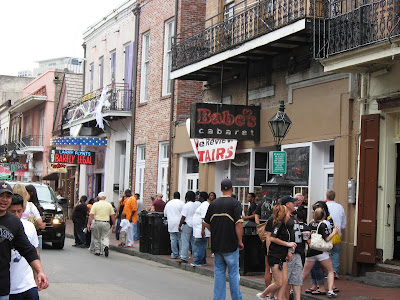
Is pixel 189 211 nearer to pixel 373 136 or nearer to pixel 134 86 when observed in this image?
pixel 373 136

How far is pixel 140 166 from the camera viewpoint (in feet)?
88.3

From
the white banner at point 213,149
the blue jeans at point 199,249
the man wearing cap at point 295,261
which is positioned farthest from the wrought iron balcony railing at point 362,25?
the white banner at point 213,149

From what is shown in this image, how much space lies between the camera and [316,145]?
15828mm

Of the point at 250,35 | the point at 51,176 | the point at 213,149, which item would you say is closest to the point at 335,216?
the point at 250,35

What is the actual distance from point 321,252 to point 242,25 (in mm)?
7750

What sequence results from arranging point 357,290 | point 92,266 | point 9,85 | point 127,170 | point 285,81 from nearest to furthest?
point 357,290 → point 92,266 → point 285,81 → point 127,170 → point 9,85

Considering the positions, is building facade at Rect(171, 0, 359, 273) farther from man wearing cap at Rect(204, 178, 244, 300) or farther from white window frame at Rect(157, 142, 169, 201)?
man wearing cap at Rect(204, 178, 244, 300)

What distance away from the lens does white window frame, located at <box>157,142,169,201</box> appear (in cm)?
2458

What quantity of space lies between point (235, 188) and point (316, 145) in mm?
4585

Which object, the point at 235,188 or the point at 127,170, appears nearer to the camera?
the point at 235,188

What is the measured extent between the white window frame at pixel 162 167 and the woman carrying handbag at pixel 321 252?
43.7 ft

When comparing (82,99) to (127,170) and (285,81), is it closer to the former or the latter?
(127,170)

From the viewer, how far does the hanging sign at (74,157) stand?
1243 inches

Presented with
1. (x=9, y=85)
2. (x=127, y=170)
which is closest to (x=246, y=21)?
(x=127, y=170)
